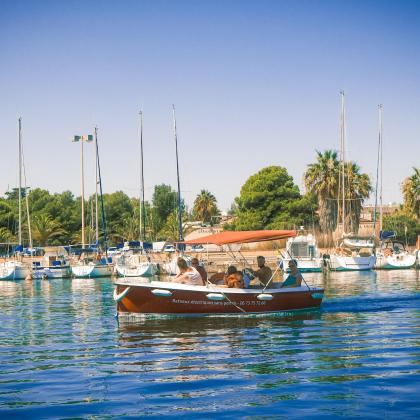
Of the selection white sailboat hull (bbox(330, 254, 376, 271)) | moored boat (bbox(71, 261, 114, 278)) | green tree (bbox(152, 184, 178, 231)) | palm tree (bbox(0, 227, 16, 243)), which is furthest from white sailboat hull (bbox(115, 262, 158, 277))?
green tree (bbox(152, 184, 178, 231))

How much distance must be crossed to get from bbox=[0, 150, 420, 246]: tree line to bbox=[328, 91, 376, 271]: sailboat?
3.36 metres

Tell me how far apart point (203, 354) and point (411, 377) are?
17.2 feet

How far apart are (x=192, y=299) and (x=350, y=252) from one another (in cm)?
3643

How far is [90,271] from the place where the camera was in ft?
177

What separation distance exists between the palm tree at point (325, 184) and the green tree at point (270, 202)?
645cm

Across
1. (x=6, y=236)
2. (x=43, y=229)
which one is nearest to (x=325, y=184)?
(x=43, y=229)

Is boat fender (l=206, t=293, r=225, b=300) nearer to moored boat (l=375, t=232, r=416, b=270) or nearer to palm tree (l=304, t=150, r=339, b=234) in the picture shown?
moored boat (l=375, t=232, r=416, b=270)

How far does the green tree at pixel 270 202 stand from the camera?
78.9 m

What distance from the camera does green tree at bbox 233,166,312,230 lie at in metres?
78.9

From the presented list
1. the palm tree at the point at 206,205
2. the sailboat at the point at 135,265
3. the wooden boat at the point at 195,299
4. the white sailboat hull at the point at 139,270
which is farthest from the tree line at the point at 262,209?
the wooden boat at the point at 195,299

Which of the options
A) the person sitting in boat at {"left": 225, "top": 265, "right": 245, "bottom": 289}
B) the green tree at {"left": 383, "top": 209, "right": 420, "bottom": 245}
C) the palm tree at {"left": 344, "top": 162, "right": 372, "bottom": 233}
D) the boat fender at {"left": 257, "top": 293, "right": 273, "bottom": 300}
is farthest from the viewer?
the green tree at {"left": 383, "top": 209, "right": 420, "bottom": 245}

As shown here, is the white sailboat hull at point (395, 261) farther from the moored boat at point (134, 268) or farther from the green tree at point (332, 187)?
the moored boat at point (134, 268)

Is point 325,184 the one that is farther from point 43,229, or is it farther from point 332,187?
point 43,229

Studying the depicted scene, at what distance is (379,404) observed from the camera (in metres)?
11.3
